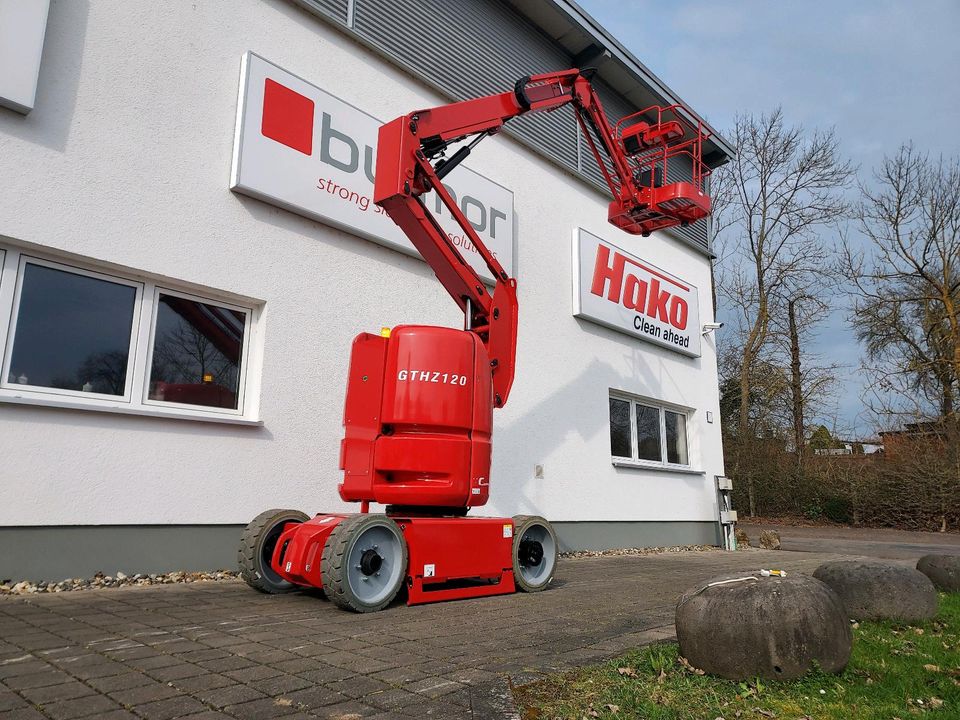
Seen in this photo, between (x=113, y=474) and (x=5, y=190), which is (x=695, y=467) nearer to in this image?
(x=113, y=474)

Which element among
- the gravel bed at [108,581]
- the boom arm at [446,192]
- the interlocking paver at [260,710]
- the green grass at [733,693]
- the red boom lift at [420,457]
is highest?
the boom arm at [446,192]

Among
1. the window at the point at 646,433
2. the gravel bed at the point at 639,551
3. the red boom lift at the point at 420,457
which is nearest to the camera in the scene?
the red boom lift at the point at 420,457

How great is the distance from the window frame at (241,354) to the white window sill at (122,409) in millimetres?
101

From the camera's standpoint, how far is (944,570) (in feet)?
21.3

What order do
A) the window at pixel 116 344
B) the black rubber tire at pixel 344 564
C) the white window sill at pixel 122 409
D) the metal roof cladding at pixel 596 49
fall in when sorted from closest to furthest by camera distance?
the black rubber tire at pixel 344 564
the white window sill at pixel 122 409
the window at pixel 116 344
the metal roof cladding at pixel 596 49

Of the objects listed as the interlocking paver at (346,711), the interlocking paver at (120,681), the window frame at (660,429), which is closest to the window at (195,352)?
the interlocking paver at (120,681)

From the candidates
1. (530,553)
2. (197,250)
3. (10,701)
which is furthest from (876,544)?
(10,701)

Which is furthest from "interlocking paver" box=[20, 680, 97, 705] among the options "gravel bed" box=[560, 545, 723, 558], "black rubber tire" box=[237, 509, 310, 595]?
"gravel bed" box=[560, 545, 723, 558]

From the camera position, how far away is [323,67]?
25.6ft

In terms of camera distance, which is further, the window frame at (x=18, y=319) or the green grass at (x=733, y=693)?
the window frame at (x=18, y=319)

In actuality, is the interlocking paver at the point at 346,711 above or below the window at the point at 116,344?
below

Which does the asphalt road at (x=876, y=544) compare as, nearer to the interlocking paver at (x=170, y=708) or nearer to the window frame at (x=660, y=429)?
the window frame at (x=660, y=429)

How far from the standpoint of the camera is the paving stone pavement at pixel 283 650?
9.02 feet

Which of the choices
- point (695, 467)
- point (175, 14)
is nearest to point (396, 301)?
point (175, 14)
